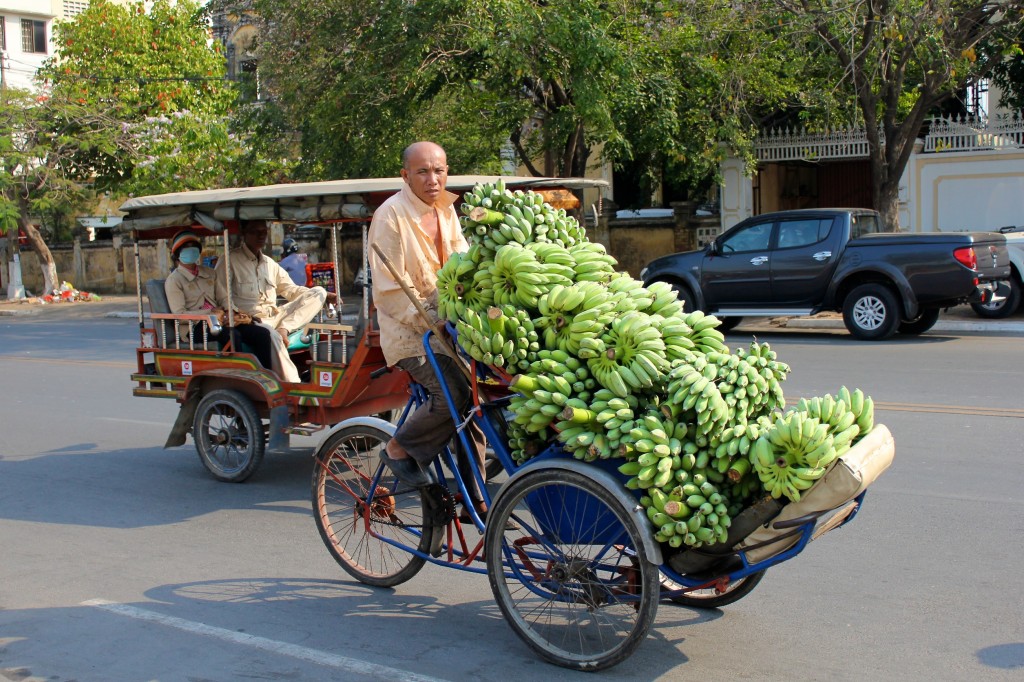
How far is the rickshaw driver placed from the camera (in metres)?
4.73

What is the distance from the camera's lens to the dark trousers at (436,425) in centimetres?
466

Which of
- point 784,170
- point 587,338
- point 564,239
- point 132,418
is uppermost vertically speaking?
point 784,170

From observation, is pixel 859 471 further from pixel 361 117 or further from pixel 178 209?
pixel 361 117

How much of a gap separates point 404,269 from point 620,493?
159 cm

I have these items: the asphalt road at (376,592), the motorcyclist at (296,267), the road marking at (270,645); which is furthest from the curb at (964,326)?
the road marking at (270,645)

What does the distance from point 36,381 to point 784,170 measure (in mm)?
18673

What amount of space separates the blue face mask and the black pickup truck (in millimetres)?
9611

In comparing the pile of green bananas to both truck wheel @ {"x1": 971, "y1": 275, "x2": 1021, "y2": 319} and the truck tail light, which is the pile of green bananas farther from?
truck wheel @ {"x1": 971, "y1": 275, "x2": 1021, "y2": 319}

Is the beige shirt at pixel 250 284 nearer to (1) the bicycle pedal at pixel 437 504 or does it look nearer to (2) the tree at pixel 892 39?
(1) the bicycle pedal at pixel 437 504

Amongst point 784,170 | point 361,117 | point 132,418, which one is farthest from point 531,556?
point 784,170

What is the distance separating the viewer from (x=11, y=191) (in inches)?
1139

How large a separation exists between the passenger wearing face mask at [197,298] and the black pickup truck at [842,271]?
9.51 m

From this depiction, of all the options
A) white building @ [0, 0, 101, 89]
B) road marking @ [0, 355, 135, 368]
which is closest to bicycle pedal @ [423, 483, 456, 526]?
Result: road marking @ [0, 355, 135, 368]

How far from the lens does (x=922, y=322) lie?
589 inches
